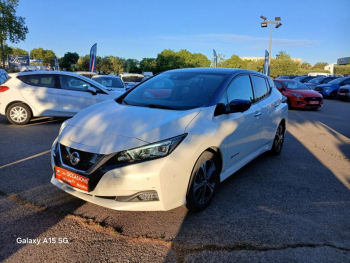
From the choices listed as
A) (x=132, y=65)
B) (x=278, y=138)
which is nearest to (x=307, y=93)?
(x=278, y=138)

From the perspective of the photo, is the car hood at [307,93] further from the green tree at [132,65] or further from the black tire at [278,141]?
the green tree at [132,65]

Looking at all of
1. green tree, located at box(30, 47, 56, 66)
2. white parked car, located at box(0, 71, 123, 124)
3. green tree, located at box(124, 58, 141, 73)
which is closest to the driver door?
white parked car, located at box(0, 71, 123, 124)

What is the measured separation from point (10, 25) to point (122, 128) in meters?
48.4

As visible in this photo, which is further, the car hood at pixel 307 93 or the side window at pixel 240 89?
the car hood at pixel 307 93

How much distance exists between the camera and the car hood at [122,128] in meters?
2.77

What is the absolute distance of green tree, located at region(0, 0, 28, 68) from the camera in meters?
41.0

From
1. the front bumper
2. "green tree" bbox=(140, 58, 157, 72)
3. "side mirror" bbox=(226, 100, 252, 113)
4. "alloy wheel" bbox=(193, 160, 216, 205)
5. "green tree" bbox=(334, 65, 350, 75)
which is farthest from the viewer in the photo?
"green tree" bbox=(140, 58, 157, 72)

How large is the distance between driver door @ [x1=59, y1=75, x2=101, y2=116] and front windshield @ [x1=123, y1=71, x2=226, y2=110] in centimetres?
457

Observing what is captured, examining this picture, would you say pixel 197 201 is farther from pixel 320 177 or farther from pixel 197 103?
pixel 320 177

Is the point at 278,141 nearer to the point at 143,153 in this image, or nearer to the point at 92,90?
the point at 143,153

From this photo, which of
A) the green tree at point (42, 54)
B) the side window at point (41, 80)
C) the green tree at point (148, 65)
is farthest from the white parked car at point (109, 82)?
the green tree at point (42, 54)

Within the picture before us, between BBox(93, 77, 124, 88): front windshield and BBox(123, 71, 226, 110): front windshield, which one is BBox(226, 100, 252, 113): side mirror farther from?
BBox(93, 77, 124, 88): front windshield

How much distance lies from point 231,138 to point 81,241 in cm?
208

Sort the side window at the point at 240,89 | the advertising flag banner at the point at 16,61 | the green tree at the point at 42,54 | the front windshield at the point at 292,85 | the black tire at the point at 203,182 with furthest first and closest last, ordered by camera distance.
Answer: the green tree at the point at 42,54 < the advertising flag banner at the point at 16,61 < the front windshield at the point at 292,85 < the side window at the point at 240,89 < the black tire at the point at 203,182
